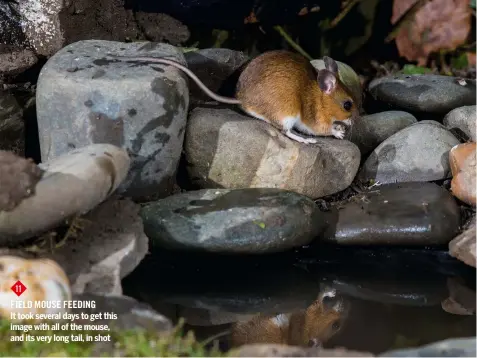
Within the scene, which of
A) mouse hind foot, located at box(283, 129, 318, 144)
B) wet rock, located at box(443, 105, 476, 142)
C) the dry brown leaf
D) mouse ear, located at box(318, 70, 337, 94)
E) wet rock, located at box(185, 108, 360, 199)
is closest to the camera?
wet rock, located at box(185, 108, 360, 199)

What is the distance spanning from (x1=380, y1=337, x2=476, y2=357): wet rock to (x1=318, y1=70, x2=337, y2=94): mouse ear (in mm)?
2766

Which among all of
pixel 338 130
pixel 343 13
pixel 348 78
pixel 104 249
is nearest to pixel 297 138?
pixel 338 130

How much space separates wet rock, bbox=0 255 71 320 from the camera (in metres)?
3.74

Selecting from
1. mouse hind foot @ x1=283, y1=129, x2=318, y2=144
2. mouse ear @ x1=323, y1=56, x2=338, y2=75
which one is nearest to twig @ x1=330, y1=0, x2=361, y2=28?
mouse ear @ x1=323, y1=56, x2=338, y2=75

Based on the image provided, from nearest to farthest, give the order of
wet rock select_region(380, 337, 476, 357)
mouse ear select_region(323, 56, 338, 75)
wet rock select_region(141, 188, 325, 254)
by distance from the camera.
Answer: wet rock select_region(380, 337, 476, 357) → wet rock select_region(141, 188, 325, 254) → mouse ear select_region(323, 56, 338, 75)

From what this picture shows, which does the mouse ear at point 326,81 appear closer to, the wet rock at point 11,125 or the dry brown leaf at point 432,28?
the wet rock at point 11,125

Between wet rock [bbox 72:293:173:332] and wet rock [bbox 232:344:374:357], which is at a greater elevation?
wet rock [bbox 72:293:173:332]

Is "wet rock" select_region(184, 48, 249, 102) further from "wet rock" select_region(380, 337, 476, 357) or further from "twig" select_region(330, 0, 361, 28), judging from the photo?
"wet rock" select_region(380, 337, 476, 357)

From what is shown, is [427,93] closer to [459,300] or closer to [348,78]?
[348,78]

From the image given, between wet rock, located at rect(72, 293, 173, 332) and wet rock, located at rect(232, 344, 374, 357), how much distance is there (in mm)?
455

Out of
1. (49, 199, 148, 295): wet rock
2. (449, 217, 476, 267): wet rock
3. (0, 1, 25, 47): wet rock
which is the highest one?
(0, 1, 25, 47): wet rock

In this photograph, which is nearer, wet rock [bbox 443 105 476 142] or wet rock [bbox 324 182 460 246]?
wet rock [bbox 324 182 460 246]

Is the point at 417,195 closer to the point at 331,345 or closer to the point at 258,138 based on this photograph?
the point at 258,138

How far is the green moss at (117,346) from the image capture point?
3678 mm
